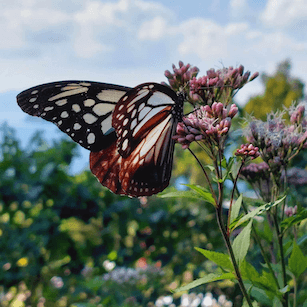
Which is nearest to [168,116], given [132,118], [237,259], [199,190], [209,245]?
[132,118]

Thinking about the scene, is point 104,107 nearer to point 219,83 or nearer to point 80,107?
point 80,107

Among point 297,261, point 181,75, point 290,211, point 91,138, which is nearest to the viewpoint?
point 297,261

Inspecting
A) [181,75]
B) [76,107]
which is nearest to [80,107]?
[76,107]

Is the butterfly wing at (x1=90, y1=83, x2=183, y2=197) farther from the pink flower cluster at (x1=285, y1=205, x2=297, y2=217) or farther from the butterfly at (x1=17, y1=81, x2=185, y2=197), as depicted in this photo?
the pink flower cluster at (x1=285, y1=205, x2=297, y2=217)

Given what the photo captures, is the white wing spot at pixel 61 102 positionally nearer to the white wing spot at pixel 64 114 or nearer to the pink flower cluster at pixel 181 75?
the white wing spot at pixel 64 114

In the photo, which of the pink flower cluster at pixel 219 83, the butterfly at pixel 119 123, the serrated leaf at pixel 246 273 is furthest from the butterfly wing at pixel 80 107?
the serrated leaf at pixel 246 273

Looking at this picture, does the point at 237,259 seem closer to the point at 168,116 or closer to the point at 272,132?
the point at 272,132
